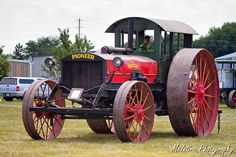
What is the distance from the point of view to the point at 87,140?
1410 cm

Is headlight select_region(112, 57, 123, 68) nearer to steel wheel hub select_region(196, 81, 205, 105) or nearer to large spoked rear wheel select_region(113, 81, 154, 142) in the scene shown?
large spoked rear wheel select_region(113, 81, 154, 142)

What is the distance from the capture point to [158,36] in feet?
49.5

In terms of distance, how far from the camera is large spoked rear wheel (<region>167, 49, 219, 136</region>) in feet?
46.6

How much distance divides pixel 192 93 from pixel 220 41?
7601cm

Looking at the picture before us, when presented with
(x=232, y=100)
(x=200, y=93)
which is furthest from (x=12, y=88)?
(x=200, y=93)

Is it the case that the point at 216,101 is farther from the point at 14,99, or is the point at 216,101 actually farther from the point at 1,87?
the point at 14,99

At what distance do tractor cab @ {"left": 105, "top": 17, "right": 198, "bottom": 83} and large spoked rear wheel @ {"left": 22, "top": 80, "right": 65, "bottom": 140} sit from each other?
2.21 metres

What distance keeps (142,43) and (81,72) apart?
231cm

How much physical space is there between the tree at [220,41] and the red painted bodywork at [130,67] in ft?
239

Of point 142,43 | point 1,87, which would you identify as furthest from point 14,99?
point 142,43

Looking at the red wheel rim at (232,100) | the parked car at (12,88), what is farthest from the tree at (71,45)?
the red wheel rim at (232,100)

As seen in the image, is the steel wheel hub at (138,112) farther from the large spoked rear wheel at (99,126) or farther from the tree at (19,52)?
the tree at (19,52)

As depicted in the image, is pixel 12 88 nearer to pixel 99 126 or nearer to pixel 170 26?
pixel 99 126

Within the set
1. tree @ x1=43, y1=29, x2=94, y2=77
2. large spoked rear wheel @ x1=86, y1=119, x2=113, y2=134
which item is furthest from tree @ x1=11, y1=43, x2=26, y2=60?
large spoked rear wheel @ x1=86, y1=119, x2=113, y2=134
